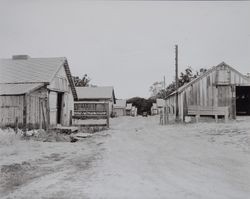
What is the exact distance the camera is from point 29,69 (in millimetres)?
24016

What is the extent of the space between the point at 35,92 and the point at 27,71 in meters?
3.45

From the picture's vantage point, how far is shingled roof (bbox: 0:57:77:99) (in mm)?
21500

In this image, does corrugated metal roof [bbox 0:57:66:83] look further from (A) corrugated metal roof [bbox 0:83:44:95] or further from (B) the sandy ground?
(B) the sandy ground

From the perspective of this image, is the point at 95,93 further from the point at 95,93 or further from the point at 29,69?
the point at 29,69

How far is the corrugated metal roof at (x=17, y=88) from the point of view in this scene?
19658 mm

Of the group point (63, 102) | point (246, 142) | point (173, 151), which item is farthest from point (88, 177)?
point (63, 102)

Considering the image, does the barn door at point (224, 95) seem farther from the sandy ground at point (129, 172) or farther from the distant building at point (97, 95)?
the distant building at point (97, 95)

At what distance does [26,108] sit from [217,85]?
17447 millimetres

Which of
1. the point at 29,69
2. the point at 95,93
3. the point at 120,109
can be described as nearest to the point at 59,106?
the point at 29,69

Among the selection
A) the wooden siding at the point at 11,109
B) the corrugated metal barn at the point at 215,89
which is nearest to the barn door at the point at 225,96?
the corrugated metal barn at the point at 215,89

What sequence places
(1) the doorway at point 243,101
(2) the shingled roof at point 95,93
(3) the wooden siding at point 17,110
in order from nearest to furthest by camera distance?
(3) the wooden siding at point 17,110, (1) the doorway at point 243,101, (2) the shingled roof at point 95,93

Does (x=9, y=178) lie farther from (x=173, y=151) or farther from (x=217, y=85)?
(x=217, y=85)

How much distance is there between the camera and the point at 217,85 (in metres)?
30.4

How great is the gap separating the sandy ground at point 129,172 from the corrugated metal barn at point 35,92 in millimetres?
6670
